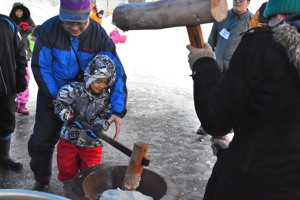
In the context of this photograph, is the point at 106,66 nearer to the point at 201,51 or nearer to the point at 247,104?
the point at 201,51

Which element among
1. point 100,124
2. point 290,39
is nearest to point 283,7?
point 290,39

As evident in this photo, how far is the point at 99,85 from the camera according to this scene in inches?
125

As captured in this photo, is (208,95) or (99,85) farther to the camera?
(99,85)

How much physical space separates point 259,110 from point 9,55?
2.93 meters

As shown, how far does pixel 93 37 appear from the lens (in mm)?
3244

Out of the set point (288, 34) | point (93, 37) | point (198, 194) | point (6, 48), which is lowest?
point (198, 194)

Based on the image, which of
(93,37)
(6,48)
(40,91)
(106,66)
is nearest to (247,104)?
(106,66)

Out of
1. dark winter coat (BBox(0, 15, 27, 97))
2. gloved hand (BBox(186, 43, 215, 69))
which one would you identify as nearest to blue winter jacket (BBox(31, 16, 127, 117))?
dark winter coat (BBox(0, 15, 27, 97))

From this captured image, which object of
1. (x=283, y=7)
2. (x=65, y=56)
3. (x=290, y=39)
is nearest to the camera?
(x=290, y=39)

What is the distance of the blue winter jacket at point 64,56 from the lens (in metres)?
3.18

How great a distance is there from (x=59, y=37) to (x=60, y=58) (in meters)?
0.17

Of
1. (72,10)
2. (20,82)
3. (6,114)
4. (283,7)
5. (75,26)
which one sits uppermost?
(283,7)

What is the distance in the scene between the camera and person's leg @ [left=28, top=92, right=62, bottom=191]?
3.38 m

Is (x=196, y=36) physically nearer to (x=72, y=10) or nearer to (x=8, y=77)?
(x=72, y=10)
